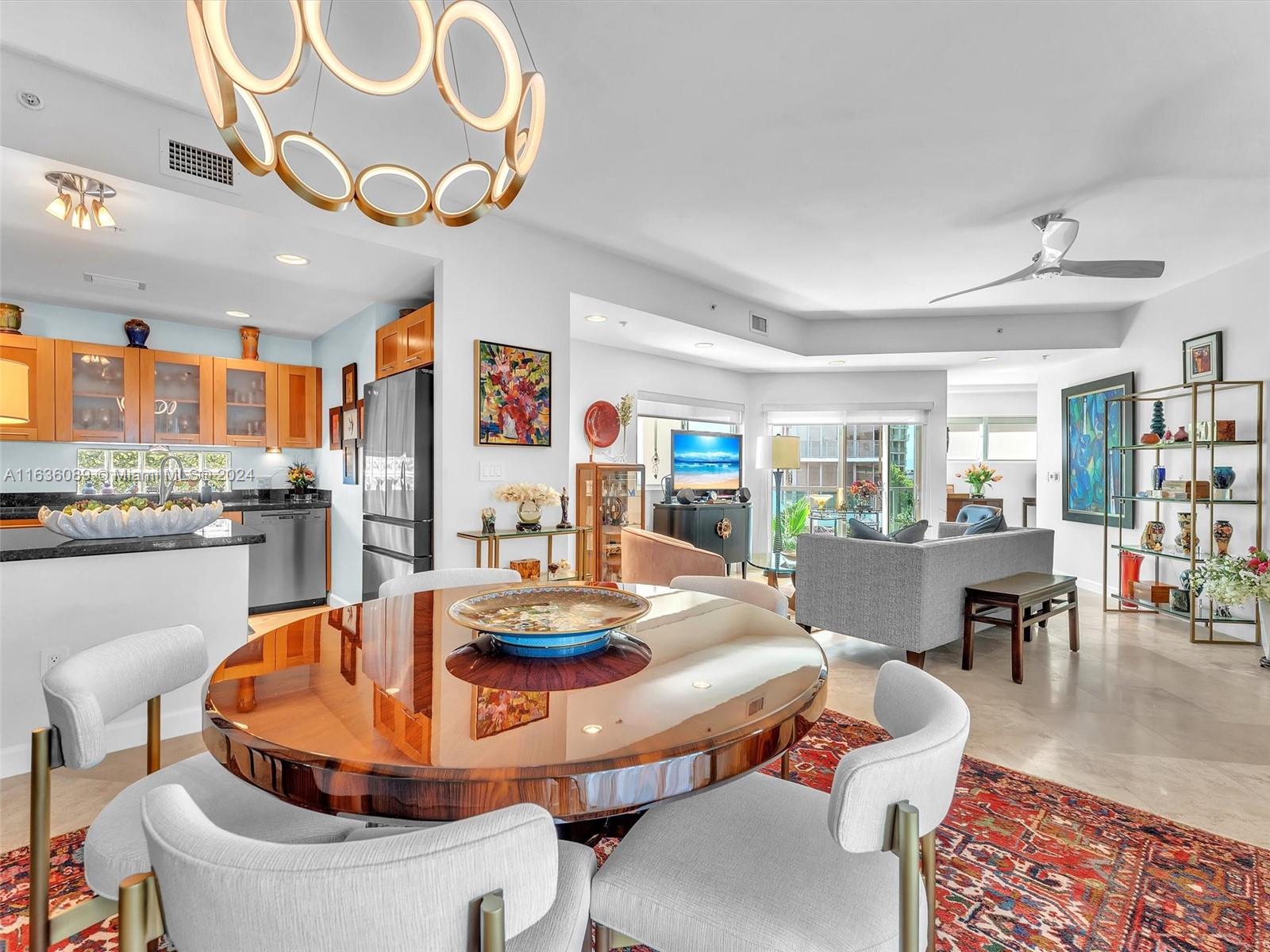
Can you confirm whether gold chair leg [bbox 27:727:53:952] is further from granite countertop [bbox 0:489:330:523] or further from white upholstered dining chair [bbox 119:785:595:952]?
granite countertop [bbox 0:489:330:523]

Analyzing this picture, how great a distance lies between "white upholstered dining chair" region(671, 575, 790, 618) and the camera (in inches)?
80.4

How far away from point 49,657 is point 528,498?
2.11m

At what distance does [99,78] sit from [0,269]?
7.33 feet

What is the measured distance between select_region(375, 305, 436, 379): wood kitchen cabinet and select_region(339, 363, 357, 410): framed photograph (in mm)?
464

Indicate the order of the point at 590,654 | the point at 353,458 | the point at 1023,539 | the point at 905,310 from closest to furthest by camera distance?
the point at 590,654 < the point at 1023,539 < the point at 353,458 < the point at 905,310

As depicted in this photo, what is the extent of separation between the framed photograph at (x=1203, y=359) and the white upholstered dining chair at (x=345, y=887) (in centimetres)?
574

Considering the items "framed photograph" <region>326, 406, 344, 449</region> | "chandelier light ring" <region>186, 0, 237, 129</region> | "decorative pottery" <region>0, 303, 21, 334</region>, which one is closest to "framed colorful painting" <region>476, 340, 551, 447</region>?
"framed photograph" <region>326, 406, 344, 449</region>

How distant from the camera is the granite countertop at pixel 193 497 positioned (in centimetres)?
428

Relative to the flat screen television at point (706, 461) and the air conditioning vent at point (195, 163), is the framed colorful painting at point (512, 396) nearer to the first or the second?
the air conditioning vent at point (195, 163)

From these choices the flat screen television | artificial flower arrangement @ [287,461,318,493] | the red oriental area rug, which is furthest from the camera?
the flat screen television

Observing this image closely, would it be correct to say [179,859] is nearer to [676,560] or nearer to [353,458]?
[676,560]

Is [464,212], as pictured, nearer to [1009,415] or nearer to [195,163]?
[195,163]

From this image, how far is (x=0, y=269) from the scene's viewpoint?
3.73 meters

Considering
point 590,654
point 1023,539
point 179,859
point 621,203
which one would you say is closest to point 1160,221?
point 1023,539
